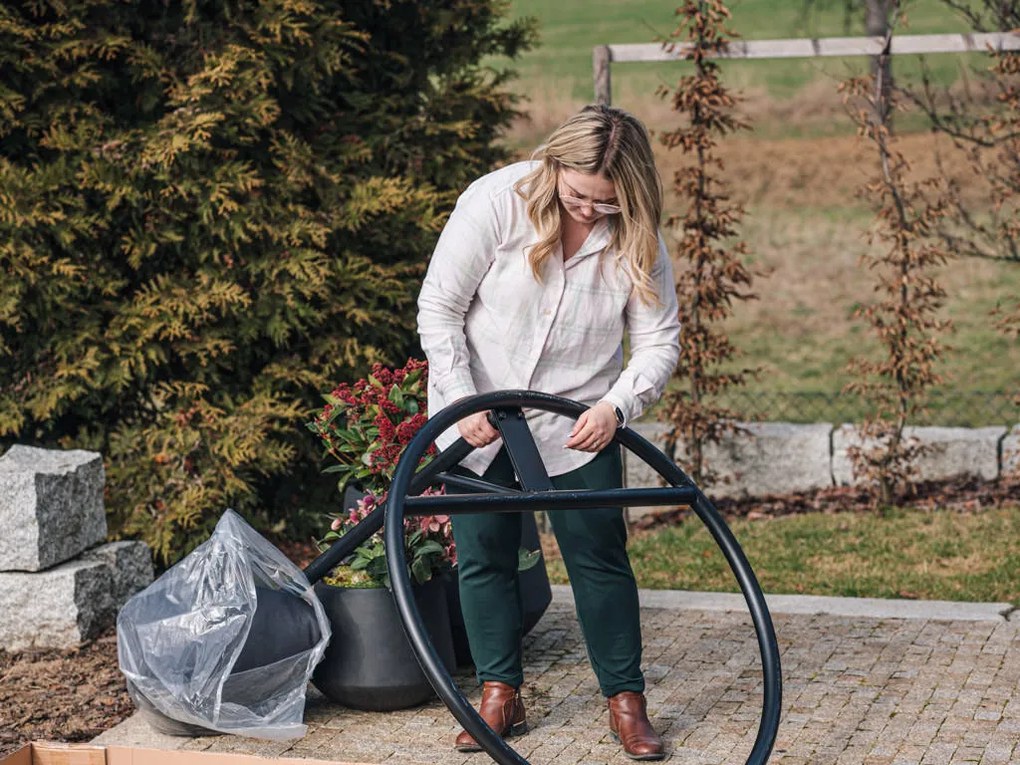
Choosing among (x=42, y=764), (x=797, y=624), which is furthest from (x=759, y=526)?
(x=42, y=764)

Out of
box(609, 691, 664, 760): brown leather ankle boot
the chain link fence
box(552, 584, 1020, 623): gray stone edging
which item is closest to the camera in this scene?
box(609, 691, 664, 760): brown leather ankle boot

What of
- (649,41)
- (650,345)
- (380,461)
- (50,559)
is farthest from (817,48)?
(649,41)

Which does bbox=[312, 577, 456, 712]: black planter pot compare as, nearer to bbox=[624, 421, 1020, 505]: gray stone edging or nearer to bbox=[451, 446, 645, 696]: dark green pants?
bbox=[451, 446, 645, 696]: dark green pants

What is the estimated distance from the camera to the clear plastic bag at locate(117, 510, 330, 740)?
3.86m

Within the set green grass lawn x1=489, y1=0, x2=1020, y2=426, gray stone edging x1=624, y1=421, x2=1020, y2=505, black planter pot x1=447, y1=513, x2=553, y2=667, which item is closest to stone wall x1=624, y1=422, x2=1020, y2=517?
gray stone edging x1=624, y1=421, x2=1020, y2=505

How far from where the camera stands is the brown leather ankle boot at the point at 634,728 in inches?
151

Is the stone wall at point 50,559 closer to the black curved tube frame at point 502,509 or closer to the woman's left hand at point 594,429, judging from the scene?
the black curved tube frame at point 502,509

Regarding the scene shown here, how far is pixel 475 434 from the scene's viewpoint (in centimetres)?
365

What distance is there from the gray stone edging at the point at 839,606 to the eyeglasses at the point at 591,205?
6.64 ft

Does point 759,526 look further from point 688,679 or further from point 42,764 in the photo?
point 42,764

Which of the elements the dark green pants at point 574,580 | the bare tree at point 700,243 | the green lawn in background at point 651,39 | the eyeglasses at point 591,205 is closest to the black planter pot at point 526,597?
the dark green pants at point 574,580

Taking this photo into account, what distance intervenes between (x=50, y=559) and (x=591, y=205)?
2385 mm

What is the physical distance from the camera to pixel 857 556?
6.02 m

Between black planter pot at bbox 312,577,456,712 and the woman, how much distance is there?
0.27m
